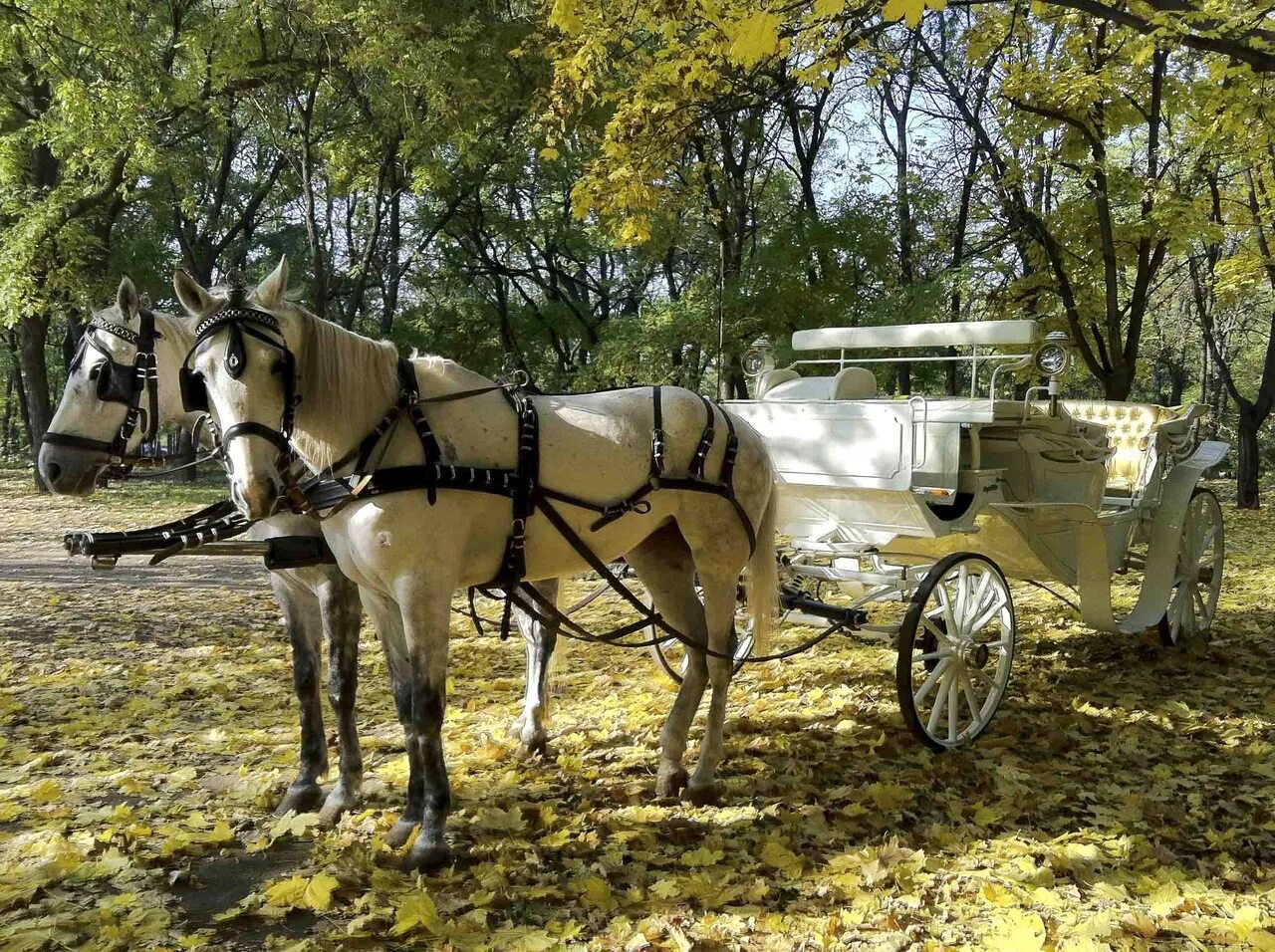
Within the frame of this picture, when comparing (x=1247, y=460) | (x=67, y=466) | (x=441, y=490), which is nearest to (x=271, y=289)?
(x=441, y=490)

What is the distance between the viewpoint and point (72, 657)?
613cm

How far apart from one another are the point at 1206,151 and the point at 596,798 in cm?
1195

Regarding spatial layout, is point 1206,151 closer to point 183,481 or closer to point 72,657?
point 72,657

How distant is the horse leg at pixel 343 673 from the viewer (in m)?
3.68

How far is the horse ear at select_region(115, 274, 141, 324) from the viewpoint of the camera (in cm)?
360

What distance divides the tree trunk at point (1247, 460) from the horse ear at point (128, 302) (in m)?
17.5

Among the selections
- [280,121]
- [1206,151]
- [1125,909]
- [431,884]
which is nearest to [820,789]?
[1125,909]

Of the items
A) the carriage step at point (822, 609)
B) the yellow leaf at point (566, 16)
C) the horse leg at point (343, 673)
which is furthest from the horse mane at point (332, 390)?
the carriage step at point (822, 609)

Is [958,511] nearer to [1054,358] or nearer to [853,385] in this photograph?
[1054,358]

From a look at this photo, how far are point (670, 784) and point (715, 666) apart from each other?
1.80 ft

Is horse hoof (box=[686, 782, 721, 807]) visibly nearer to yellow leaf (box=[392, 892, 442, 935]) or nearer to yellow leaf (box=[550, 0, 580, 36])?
yellow leaf (box=[392, 892, 442, 935])

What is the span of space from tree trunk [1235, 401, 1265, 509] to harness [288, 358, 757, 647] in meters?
15.7

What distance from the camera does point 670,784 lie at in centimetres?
392

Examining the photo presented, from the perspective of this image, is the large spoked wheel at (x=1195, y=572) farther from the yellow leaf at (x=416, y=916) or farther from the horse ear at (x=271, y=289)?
the horse ear at (x=271, y=289)
